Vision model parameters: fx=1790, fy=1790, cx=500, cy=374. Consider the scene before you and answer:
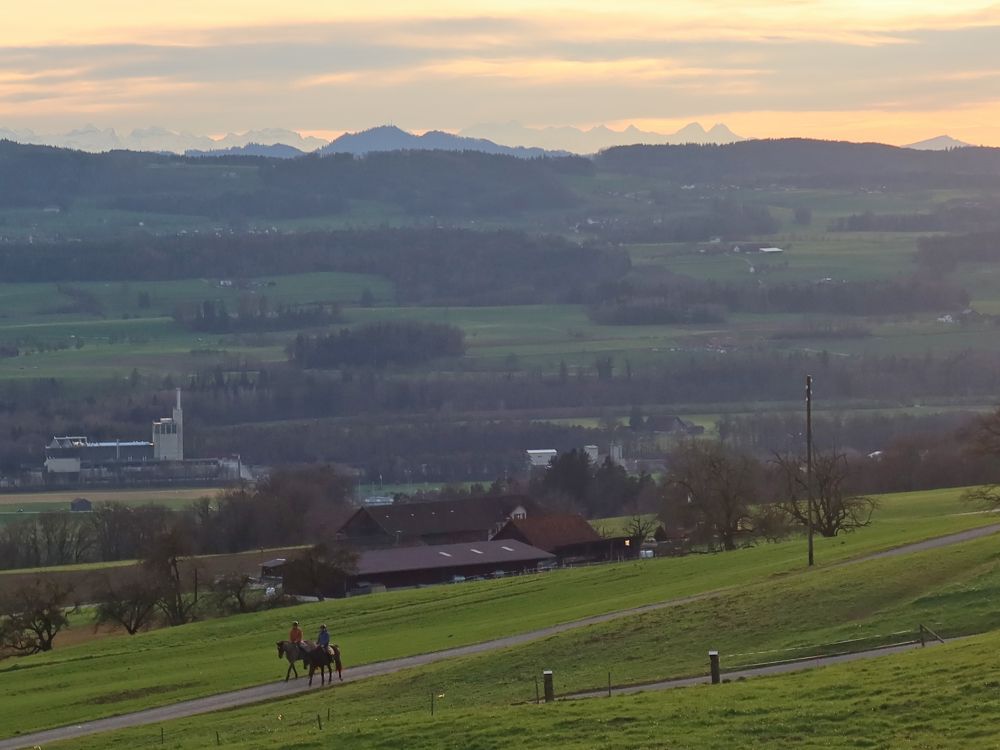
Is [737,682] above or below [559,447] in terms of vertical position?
above

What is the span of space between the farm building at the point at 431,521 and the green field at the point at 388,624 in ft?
101

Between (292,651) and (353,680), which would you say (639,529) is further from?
(292,651)

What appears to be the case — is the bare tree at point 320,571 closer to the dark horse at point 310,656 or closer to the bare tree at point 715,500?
the bare tree at point 715,500

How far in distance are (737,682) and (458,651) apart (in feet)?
38.0

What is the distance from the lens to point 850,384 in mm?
153250

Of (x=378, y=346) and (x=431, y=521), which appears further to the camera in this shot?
(x=378, y=346)

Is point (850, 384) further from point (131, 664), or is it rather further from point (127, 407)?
point (131, 664)

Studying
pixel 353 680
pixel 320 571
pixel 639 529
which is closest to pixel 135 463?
pixel 639 529

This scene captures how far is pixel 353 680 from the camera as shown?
35.0m

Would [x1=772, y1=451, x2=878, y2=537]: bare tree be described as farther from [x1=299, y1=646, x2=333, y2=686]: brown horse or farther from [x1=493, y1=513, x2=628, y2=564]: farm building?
[x1=299, y1=646, x2=333, y2=686]: brown horse

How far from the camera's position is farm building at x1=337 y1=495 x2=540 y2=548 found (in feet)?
281

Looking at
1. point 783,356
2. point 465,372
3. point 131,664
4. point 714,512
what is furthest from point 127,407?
point 131,664

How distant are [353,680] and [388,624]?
1057 cm

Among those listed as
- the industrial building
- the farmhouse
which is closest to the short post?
the farmhouse
